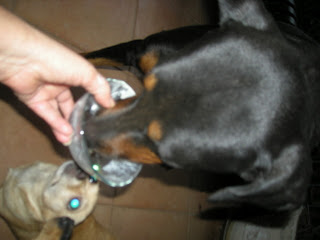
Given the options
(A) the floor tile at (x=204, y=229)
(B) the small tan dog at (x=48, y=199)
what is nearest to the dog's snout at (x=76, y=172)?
(B) the small tan dog at (x=48, y=199)

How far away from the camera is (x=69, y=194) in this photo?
1.98m

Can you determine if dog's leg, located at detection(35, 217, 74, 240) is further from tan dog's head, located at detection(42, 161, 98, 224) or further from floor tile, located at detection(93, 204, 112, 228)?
floor tile, located at detection(93, 204, 112, 228)

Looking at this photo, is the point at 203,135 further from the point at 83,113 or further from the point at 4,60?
the point at 4,60

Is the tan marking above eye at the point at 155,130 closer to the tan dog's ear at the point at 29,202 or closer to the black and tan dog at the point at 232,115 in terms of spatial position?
the black and tan dog at the point at 232,115

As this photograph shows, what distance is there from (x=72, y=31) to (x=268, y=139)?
222 centimetres

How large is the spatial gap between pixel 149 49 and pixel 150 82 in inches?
35.8

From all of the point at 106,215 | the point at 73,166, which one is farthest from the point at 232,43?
the point at 106,215

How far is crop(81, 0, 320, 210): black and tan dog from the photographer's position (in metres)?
1.53

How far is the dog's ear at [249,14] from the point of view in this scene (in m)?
1.75

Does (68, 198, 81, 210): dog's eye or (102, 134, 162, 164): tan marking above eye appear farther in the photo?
(68, 198, 81, 210): dog's eye

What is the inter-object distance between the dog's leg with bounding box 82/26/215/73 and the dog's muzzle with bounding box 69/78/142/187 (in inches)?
24.3

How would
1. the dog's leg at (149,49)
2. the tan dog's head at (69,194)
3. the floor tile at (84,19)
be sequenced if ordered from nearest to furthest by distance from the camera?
the tan dog's head at (69,194) < the dog's leg at (149,49) < the floor tile at (84,19)

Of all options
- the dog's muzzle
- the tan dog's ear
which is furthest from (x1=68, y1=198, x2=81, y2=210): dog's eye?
the dog's muzzle

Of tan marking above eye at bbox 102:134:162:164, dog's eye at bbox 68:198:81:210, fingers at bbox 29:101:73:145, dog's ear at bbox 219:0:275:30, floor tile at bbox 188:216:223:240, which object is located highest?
dog's ear at bbox 219:0:275:30
